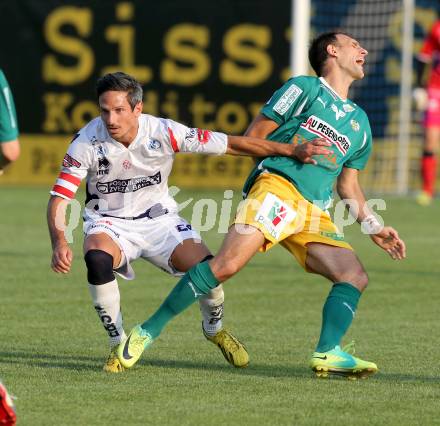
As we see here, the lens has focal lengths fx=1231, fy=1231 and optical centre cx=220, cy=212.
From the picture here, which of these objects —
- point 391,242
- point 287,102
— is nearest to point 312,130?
point 287,102

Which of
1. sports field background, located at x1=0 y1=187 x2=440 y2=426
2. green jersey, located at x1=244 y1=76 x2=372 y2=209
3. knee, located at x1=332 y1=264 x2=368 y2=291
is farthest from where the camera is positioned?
green jersey, located at x1=244 y1=76 x2=372 y2=209

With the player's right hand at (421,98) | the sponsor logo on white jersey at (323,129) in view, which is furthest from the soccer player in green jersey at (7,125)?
the player's right hand at (421,98)

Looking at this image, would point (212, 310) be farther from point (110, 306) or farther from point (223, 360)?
point (110, 306)

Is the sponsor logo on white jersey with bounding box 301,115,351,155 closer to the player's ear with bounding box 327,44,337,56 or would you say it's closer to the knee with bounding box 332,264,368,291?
the player's ear with bounding box 327,44,337,56

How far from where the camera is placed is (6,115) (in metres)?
5.24

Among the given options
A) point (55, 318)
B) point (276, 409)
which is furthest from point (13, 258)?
point (276, 409)

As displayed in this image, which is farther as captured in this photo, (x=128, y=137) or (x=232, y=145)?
(x=128, y=137)

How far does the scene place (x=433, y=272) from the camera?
11.2 metres

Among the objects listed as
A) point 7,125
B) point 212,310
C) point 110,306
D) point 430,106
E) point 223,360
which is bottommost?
point 430,106

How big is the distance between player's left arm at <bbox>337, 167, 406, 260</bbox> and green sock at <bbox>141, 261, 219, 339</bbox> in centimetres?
102

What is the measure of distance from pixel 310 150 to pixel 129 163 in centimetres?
108

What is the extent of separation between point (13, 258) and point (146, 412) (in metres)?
6.40

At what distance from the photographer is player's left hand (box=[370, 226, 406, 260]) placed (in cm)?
689

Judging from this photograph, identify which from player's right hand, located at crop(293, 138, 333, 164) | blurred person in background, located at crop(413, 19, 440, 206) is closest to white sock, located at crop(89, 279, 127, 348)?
player's right hand, located at crop(293, 138, 333, 164)
